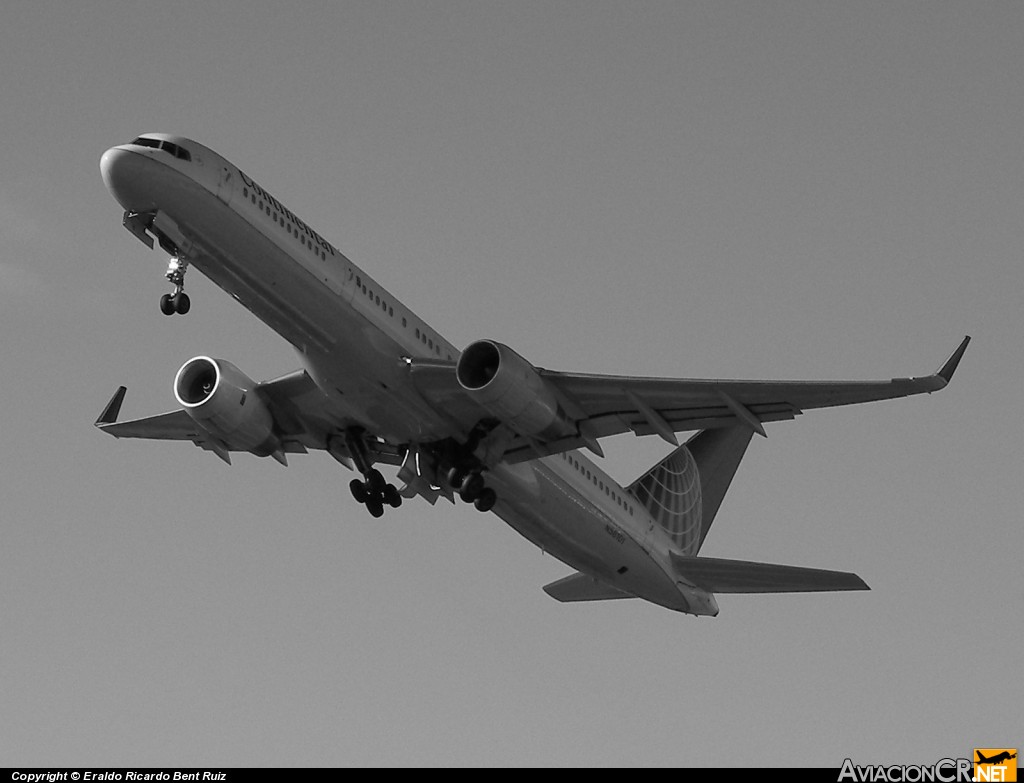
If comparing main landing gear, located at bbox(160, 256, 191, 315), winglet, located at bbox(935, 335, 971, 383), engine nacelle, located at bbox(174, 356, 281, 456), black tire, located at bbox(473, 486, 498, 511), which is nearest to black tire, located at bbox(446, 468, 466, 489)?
black tire, located at bbox(473, 486, 498, 511)

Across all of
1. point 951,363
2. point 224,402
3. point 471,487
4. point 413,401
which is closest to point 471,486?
point 471,487

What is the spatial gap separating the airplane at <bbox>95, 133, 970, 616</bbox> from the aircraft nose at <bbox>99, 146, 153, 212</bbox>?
25mm

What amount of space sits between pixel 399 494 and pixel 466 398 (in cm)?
445

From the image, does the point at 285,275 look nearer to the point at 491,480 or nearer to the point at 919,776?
the point at 491,480

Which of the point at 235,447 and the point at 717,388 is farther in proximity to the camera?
the point at 235,447

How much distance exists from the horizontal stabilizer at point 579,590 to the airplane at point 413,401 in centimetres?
97

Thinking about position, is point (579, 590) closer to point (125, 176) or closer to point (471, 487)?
point (471, 487)

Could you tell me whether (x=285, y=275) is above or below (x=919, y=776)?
above

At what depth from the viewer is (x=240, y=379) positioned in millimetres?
30609

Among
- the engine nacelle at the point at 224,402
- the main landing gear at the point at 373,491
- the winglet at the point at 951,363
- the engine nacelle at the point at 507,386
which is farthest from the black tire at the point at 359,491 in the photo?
the winglet at the point at 951,363

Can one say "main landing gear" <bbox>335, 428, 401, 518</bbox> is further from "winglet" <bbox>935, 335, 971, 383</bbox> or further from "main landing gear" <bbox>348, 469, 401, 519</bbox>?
"winglet" <bbox>935, 335, 971, 383</bbox>

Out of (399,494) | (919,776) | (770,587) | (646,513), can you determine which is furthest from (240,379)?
(919,776)

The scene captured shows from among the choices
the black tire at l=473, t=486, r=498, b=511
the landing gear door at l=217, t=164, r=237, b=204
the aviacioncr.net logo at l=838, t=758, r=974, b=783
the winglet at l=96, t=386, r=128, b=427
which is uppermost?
the winglet at l=96, t=386, r=128, b=427

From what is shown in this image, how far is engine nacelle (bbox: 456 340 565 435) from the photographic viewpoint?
26.6 metres
